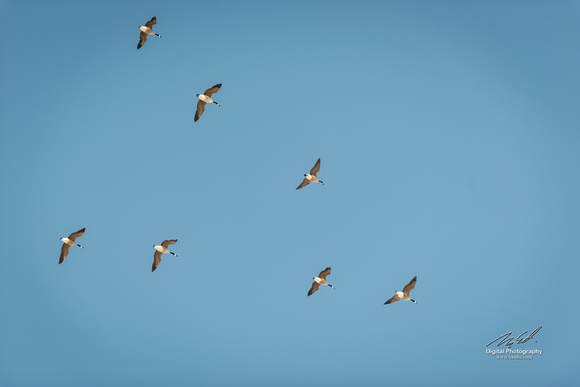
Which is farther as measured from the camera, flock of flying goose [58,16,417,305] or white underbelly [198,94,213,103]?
white underbelly [198,94,213,103]

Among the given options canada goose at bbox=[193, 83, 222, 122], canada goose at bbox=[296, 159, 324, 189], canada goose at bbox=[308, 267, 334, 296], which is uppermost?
canada goose at bbox=[193, 83, 222, 122]

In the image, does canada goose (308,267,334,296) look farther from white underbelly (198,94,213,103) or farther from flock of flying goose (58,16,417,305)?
white underbelly (198,94,213,103)

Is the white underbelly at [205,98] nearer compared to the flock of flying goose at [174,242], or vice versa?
the flock of flying goose at [174,242]

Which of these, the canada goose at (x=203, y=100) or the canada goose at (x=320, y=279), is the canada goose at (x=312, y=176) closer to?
the canada goose at (x=320, y=279)

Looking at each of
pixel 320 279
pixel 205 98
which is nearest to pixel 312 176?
pixel 320 279

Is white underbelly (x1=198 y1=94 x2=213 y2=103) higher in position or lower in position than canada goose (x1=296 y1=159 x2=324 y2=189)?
higher

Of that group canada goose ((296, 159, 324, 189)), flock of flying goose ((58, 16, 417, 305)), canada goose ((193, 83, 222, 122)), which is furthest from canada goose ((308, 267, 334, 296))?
canada goose ((193, 83, 222, 122))

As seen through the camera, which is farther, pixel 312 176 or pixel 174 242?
pixel 312 176

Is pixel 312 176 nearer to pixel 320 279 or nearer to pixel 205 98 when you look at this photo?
pixel 320 279

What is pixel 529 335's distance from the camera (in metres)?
40.8

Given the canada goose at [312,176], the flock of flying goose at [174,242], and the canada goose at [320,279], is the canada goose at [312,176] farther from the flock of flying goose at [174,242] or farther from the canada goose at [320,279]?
the canada goose at [320,279]

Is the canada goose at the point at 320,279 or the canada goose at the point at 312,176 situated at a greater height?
the canada goose at the point at 312,176

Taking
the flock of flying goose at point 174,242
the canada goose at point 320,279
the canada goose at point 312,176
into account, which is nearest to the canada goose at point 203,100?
the flock of flying goose at point 174,242

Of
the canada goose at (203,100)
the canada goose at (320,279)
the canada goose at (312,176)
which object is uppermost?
the canada goose at (203,100)
